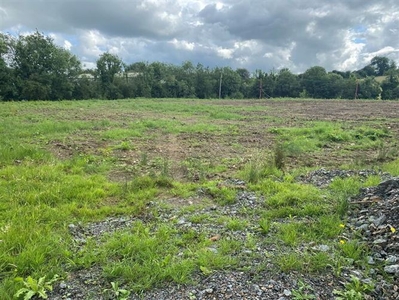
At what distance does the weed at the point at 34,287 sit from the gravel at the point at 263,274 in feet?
0.30

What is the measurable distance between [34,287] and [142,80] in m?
48.7

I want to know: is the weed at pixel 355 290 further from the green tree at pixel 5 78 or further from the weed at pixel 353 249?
the green tree at pixel 5 78

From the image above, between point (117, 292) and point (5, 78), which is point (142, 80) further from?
point (117, 292)

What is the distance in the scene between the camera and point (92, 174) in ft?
21.8

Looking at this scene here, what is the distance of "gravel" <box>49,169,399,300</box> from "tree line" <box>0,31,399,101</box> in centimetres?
3666

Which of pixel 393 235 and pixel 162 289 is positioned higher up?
pixel 393 235

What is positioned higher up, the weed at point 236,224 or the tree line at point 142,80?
the tree line at point 142,80

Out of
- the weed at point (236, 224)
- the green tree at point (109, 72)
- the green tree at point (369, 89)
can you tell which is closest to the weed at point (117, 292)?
the weed at point (236, 224)

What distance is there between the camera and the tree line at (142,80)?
124ft

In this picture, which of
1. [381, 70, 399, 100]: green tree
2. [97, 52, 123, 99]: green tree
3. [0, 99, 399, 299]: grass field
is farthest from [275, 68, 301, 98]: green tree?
[0, 99, 399, 299]: grass field

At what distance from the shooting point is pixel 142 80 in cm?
4912

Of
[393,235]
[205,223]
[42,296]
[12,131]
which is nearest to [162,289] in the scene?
[42,296]

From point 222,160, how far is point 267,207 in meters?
3.18

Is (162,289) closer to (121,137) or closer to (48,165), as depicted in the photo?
(48,165)
